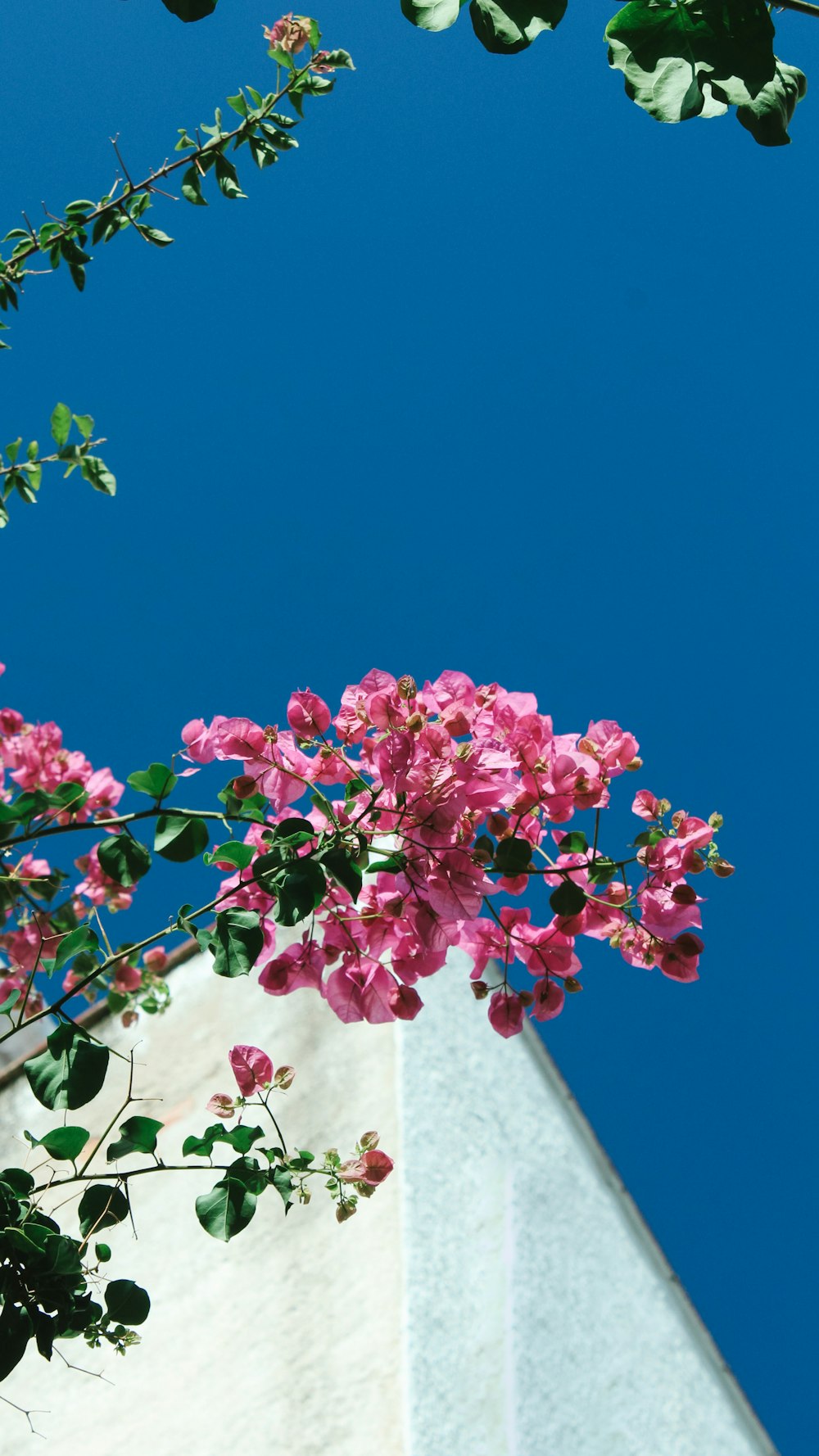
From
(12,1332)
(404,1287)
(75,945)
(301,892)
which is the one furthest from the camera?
(404,1287)

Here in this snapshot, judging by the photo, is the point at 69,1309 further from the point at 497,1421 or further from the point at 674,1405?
the point at 674,1405

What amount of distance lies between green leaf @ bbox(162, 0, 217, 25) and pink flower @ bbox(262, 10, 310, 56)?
1851 mm

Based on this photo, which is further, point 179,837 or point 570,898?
point 570,898

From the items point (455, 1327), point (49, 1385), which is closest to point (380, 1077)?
point (455, 1327)

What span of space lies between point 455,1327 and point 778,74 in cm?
393

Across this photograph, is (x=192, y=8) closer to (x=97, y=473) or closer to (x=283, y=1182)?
(x=283, y=1182)

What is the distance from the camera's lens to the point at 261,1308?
384 centimetres

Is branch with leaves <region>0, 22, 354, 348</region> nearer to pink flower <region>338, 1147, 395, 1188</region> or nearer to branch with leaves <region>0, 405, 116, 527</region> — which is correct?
branch with leaves <region>0, 405, 116, 527</region>

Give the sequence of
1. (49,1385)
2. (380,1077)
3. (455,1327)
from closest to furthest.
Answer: (455,1327)
(49,1385)
(380,1077)

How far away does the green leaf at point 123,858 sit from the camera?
141cm

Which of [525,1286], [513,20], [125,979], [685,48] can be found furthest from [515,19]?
[525,1286]

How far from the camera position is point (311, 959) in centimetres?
158

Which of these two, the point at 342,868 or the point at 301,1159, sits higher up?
the point at 342,868

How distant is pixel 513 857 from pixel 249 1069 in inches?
20.1
